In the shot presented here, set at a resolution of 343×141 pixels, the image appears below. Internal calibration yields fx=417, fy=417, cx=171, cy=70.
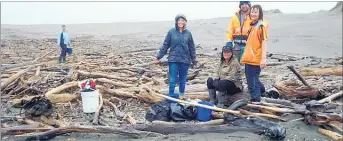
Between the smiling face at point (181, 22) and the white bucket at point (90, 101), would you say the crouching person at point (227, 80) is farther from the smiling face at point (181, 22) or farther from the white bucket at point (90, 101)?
the white bucket at point (90, 101)

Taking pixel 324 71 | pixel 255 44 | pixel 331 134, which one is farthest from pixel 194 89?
pixel 324 71

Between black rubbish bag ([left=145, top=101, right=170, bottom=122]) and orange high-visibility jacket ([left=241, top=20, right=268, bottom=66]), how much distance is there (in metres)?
1.58

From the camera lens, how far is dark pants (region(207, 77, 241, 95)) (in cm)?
705

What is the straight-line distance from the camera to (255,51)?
6902 mm

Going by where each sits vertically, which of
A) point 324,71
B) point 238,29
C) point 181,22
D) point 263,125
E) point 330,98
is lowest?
point 263,125

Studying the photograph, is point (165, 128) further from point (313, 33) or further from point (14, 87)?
point (313, 33)

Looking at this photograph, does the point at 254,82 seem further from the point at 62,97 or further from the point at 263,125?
the point at 62,97

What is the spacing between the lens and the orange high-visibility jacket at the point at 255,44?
22.3 feet

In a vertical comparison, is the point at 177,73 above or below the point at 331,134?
above

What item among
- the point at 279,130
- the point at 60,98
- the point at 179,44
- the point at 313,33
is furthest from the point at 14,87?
the point at 313,33

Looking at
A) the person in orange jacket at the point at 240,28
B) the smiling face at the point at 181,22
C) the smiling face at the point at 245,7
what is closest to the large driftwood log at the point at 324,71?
the person in orange jacket at the point at 240,28

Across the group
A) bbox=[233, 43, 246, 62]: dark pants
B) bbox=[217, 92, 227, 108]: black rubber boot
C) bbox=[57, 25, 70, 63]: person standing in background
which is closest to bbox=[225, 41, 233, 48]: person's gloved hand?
bbox=[233, 43, 246, 62]: dark pants

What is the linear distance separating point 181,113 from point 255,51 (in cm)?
161

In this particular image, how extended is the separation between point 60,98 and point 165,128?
9.14 feet
